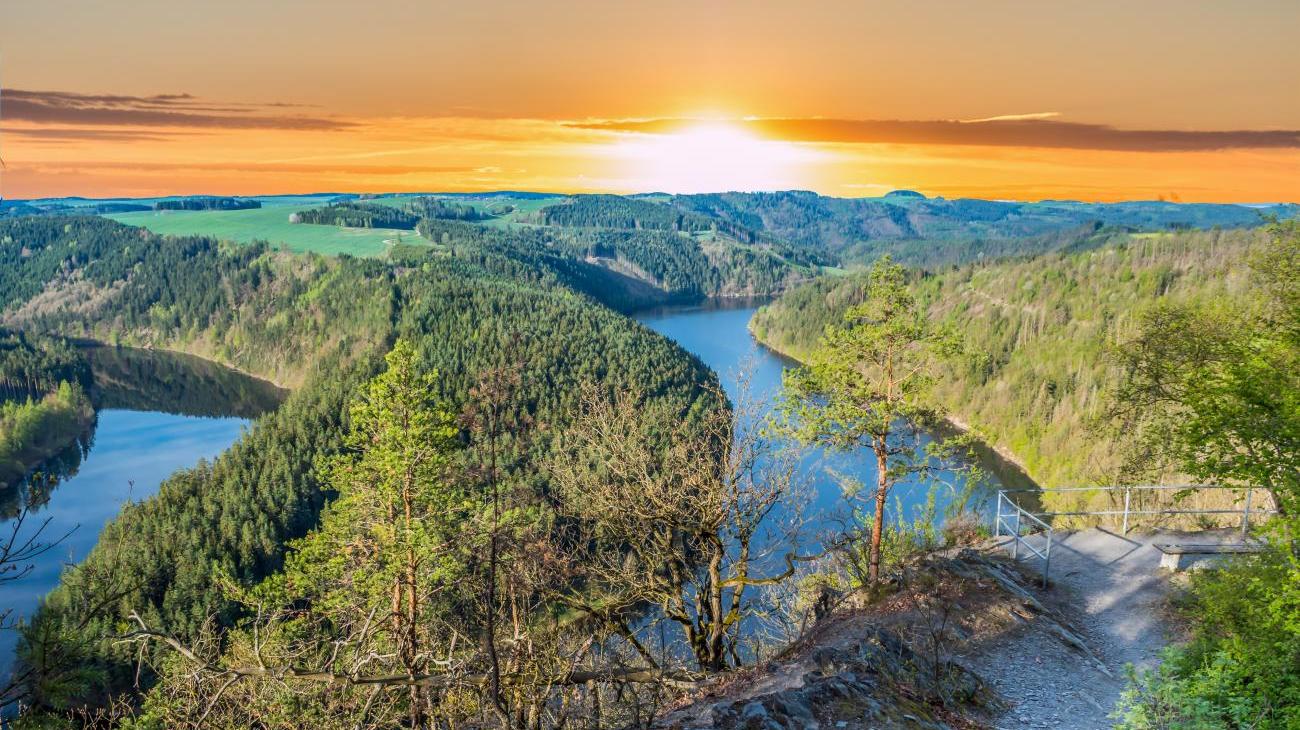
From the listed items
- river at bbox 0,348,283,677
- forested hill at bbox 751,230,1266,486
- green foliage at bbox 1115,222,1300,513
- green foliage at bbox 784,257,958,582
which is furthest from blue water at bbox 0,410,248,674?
forested hill at bbox 751,230,1266,486

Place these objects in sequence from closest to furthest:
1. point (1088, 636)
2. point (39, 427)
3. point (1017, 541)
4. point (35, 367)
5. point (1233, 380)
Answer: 1. point (1233, 380)
2. point (1088, 636)
3. point (1017, 541)
4. point (39, 427)
5. point (35, 367)

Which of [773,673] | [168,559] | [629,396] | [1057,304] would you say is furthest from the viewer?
[1057,304]

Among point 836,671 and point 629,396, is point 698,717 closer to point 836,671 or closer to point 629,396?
point 836,671

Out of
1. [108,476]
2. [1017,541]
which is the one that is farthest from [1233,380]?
[108,476]

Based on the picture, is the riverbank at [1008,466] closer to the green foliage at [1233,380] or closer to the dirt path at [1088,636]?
the green foliage at [1233,380]

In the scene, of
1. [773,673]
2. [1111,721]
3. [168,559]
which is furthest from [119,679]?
[1111,721]

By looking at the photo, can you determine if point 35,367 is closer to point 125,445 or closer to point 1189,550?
Answer: point 125,445
